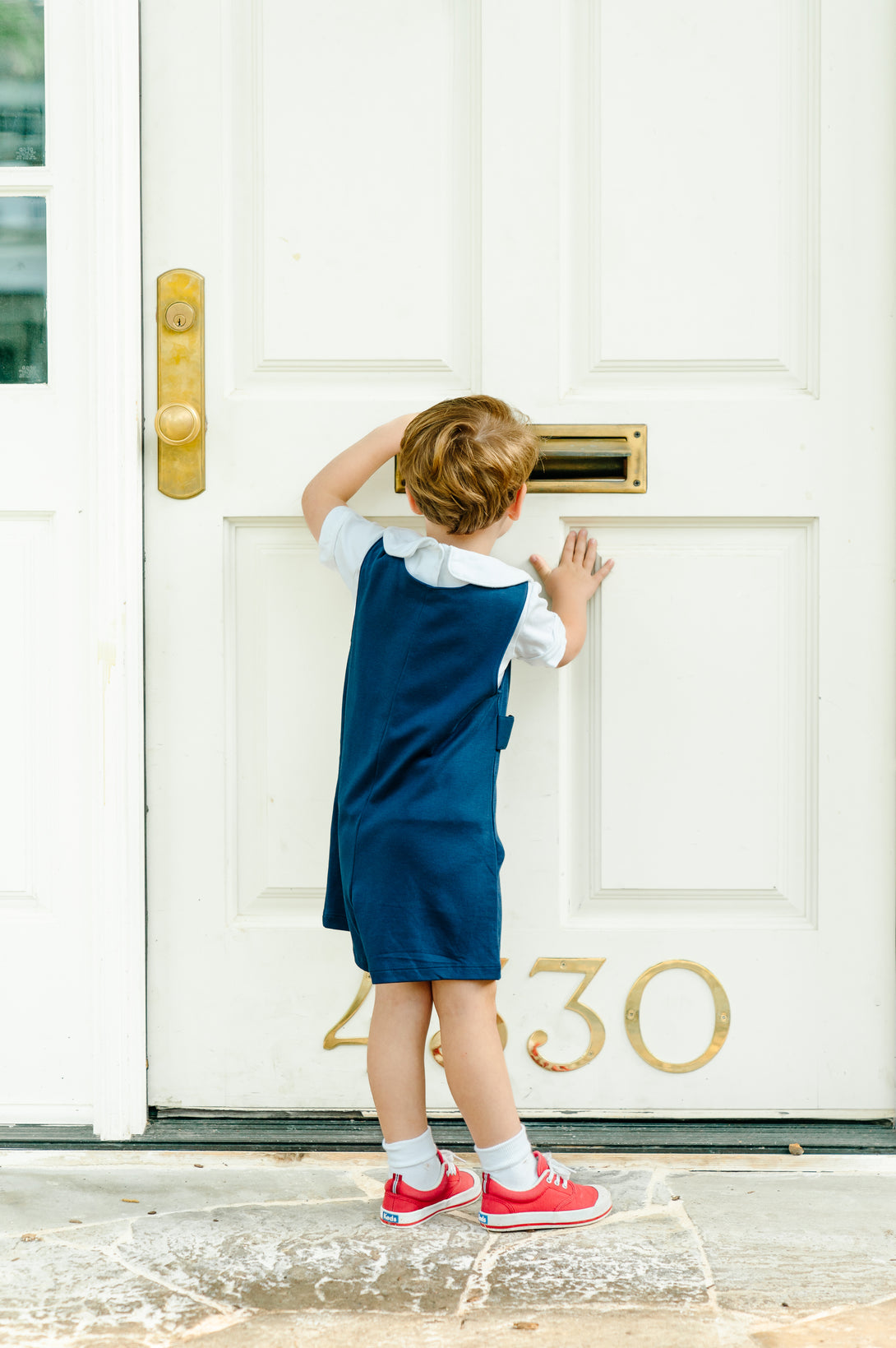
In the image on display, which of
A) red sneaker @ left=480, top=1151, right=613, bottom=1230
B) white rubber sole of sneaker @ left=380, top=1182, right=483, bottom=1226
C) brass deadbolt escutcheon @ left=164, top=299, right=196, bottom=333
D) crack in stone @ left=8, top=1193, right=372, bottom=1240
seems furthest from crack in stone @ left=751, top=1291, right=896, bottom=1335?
brass deadbolt escutcheon @ left=164, top=299, right=196, bottom=333

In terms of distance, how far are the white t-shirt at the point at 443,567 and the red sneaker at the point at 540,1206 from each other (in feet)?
2.02

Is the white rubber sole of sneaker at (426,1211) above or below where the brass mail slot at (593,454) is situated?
below

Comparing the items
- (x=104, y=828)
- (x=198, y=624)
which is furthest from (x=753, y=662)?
(x=104, y=828)

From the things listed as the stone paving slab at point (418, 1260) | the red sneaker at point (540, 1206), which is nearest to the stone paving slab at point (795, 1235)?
the stone paving slab at point (418, 1260)

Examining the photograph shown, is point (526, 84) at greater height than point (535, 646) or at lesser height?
greater

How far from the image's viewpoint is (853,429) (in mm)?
1451

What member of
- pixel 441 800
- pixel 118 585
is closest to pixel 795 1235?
pixel 441 800

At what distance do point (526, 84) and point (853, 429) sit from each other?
2.16 ft

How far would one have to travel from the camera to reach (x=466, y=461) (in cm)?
120

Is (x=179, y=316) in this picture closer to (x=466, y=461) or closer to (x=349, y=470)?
(x=349, y=470)

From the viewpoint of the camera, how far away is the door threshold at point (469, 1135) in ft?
4.70

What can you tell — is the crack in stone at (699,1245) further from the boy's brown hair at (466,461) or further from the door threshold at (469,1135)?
the boy's brown hair at (466,461)

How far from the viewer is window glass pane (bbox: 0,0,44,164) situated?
1.44m

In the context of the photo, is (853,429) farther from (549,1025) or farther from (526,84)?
(549,1025)
